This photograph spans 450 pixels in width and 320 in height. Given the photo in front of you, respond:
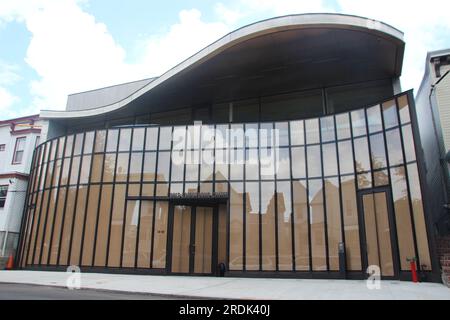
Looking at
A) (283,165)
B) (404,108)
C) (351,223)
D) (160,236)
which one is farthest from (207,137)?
(404,108)

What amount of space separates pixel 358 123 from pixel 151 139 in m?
11.1

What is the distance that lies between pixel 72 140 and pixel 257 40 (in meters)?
12.7

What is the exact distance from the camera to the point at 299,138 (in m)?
18.3

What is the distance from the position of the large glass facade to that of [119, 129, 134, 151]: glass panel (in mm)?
→ 61

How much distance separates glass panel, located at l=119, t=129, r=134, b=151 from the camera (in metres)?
20.4

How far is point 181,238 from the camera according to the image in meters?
18.5

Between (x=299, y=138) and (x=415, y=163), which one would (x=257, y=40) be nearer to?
(x=299, y=138)

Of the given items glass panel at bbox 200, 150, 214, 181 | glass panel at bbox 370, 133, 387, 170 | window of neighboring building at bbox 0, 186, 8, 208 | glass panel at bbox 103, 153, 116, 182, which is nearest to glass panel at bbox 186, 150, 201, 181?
glass panel at bbox 200, 150, 214, 181

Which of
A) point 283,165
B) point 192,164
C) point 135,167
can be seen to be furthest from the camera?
point 135,167

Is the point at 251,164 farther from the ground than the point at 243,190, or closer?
farther from the ground

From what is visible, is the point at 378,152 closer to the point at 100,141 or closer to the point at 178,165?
the point at 178,165

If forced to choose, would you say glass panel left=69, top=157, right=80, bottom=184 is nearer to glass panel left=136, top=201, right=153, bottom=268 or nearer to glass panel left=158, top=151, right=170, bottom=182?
glass panel left=136, top=201, right=153, bottom=268
